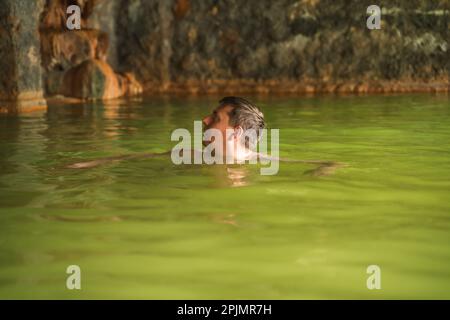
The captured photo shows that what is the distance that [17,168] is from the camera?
15.3ft

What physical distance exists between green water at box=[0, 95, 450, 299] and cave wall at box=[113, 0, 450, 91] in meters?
9.25

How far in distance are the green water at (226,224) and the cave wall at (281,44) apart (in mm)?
9245

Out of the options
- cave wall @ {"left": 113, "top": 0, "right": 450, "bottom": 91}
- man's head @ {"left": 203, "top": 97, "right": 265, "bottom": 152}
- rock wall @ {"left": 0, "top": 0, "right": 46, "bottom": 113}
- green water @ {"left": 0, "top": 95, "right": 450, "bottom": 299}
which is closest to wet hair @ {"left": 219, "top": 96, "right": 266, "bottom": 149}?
man's head @ {"left": 203, "top": 97, "right": 265, "bottom": 152}

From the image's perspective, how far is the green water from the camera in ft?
7.20

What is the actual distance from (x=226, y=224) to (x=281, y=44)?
12.7 metres

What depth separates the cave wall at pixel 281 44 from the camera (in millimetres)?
14734

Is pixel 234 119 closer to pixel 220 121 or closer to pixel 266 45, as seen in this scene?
pixel 220 121

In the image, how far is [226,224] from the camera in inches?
116

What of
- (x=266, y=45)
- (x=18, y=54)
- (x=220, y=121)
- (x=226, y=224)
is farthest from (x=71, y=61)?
(x=226, y=224)

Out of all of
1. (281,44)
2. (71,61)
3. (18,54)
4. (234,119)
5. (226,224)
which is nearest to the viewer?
(226,224)

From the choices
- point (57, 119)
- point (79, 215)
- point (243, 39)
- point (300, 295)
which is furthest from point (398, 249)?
point (243, 39)

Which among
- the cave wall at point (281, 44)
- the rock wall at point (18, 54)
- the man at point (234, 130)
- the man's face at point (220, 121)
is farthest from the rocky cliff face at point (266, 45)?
the man's face at point (220, 121)

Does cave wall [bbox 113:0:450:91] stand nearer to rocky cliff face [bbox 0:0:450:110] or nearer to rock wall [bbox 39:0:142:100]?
rocky cliff face [bbox 0:0:450:110]

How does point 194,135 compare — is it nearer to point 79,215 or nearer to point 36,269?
Result: point 79,215
